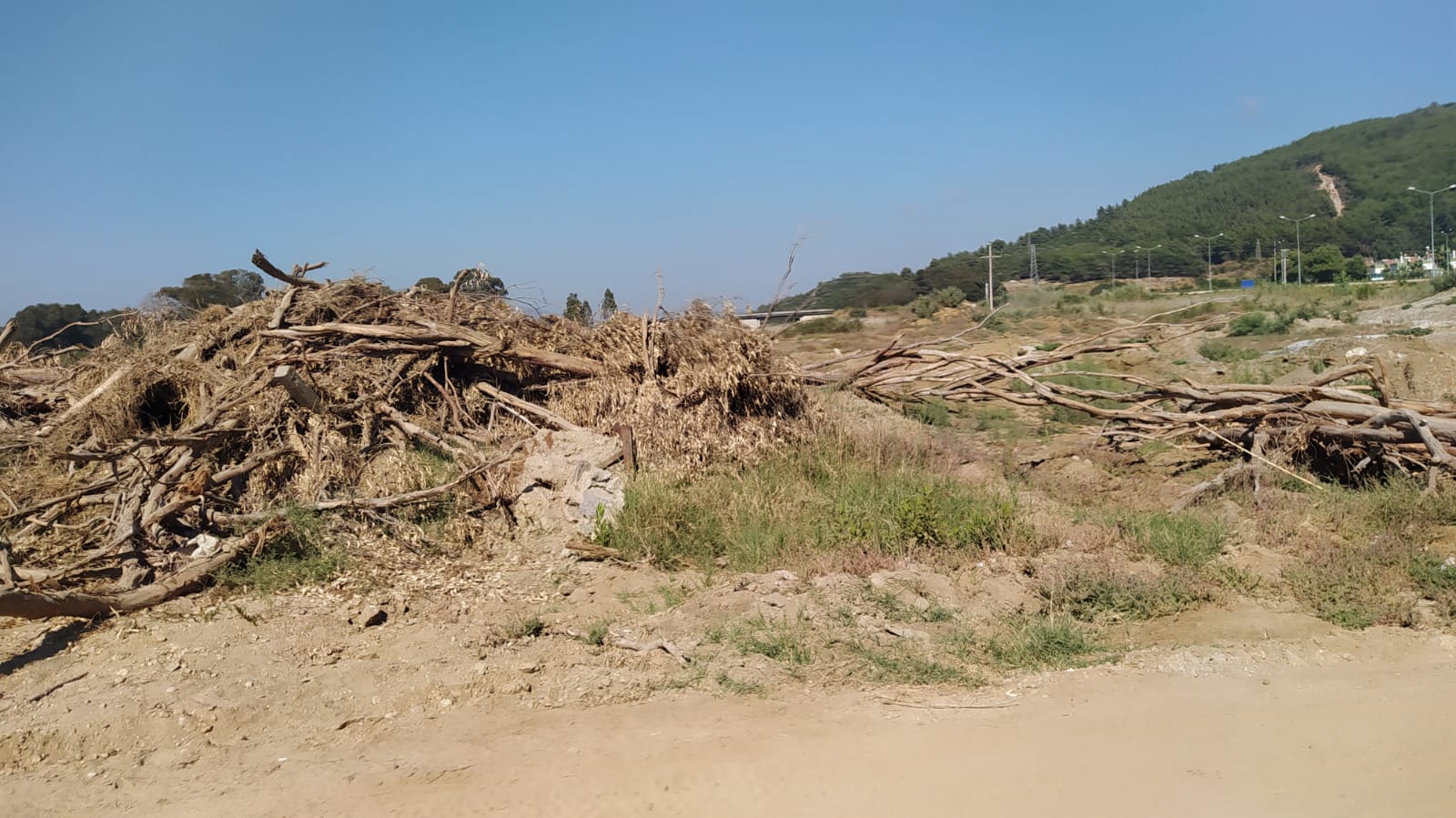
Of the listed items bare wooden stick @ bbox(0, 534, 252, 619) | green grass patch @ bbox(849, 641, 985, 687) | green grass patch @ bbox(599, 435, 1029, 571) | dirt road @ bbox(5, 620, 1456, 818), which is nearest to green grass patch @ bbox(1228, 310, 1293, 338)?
green grass patch @ bbox(599, 435, 1029, 571)

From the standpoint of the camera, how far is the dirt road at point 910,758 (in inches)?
150

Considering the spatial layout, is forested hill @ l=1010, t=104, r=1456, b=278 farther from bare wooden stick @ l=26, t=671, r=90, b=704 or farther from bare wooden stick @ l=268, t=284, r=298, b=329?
bare wooden stick @ l=26, t=671, r=90, b=704

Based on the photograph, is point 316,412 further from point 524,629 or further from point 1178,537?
point 1178,537

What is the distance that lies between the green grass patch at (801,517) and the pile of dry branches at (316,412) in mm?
619

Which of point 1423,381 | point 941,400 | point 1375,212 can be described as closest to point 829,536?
point 941,400

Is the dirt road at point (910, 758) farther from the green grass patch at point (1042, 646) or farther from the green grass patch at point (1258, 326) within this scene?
the green grass patch at point (1258, 326)

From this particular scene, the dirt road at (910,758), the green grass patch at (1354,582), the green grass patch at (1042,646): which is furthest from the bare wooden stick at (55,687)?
the green grass patch at (1354,582)

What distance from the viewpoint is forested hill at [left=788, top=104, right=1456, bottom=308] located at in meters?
40.7

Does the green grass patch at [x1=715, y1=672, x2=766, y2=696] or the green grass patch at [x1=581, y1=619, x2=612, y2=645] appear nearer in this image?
the green grass patch at [x1=715, y1=672, x2=766, y2=696]

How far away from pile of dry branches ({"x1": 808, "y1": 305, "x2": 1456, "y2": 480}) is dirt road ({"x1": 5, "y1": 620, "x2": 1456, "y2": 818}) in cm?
→ 371

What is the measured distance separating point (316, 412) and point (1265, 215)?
247 ft

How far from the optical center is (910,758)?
4129mm

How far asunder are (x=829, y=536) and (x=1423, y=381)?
990 cm

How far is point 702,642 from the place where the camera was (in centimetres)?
560
